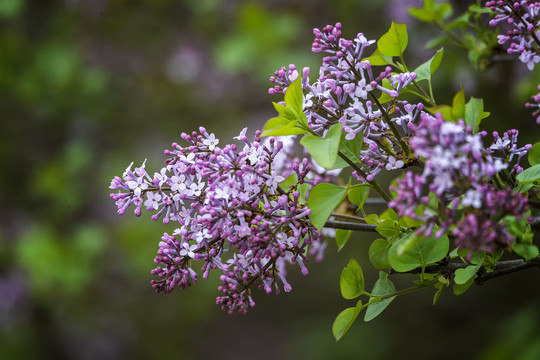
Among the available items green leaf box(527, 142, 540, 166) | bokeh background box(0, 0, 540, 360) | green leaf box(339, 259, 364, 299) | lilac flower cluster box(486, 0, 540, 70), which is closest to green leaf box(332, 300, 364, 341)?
green leaf box(339, 259, 364, 299)

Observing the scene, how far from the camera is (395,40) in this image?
0.92 m

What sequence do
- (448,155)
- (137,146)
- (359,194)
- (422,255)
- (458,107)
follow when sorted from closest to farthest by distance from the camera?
(448,155)
(458,107)
(422,255)
(359,194)
(137,146)

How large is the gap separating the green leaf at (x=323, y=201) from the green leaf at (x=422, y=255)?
0.12 meters

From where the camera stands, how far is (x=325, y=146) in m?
0.76

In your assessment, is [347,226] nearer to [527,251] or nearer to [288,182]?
[288,182]

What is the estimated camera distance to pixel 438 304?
9.64ft

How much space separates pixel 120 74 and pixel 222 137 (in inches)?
33.6

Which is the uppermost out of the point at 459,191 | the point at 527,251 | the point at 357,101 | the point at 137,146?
the point at 137,146

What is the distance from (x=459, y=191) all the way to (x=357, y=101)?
9.0 inches

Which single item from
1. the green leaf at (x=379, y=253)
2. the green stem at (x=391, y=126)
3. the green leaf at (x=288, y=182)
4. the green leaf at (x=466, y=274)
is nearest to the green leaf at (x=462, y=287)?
the green leaf at (x=466, y=274)

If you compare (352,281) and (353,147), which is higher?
(353,147)

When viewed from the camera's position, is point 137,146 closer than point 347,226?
No

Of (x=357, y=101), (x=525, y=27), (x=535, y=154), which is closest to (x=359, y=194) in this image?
(x=357, y=101)

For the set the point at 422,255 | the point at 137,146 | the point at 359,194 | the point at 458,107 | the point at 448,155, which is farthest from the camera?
the point at 137,146
